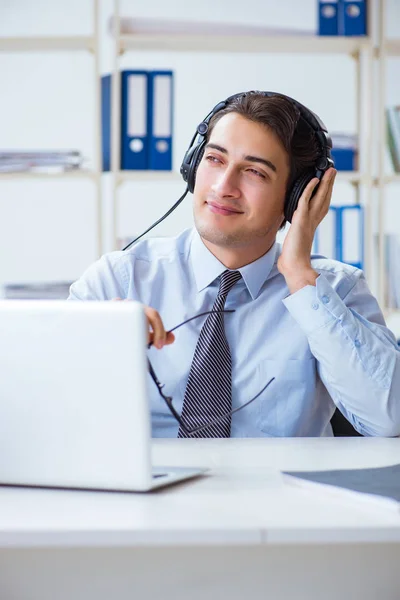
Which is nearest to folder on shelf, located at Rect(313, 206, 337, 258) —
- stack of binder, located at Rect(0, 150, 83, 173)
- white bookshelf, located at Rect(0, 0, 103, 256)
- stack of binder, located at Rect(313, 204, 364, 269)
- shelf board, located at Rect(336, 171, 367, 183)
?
stack of binder, located at Rect(313, 204, 364, 269)

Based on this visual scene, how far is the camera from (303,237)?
5.37 ft

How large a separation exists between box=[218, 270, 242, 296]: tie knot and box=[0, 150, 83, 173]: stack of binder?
4.40ft

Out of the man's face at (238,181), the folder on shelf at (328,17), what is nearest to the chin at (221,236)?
the man's face at (238,181)

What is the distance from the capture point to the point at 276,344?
1642 millimetres

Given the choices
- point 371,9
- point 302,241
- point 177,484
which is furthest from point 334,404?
point 371,9

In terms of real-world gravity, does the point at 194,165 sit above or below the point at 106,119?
below

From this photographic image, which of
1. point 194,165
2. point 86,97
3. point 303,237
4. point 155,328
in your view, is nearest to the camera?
point 155,328

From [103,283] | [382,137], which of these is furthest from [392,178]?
[103,283]

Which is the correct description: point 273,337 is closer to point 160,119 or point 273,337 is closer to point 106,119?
point 160,119

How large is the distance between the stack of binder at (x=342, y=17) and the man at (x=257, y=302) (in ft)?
4.20

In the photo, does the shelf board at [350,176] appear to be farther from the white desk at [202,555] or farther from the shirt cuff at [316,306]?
the white desk at [202,555]

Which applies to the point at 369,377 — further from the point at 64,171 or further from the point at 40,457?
the point at 64,171

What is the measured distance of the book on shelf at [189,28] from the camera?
2.86 meters

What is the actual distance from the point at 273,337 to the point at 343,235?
1243 mm
